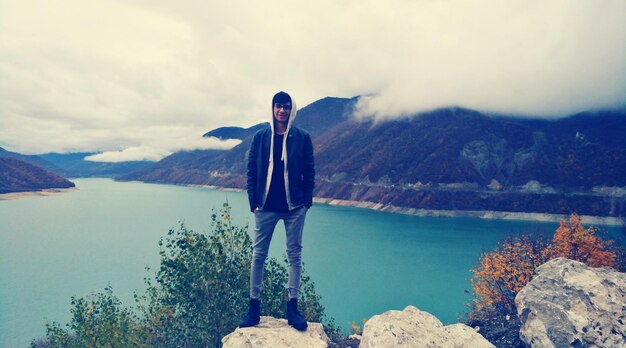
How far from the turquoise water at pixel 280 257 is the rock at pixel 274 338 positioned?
3110cm

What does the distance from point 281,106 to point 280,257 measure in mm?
Result: 53134

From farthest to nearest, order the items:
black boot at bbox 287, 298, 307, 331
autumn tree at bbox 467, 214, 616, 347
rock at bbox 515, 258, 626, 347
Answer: autumn tree at bbox 467, 214, 616, 347, rock at bbox 515, 258, 626, 347, black boot at bbox 287, 298, 307, 331

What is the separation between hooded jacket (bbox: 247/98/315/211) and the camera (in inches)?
269

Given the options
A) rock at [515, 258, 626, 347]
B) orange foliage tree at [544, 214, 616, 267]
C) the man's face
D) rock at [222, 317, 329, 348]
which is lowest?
orange foliage tree at [544, 214, 616, 267]

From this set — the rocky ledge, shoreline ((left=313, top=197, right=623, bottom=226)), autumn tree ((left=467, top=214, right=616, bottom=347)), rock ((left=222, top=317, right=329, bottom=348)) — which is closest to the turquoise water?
autumn tree ((left=467, top=214, right=616, bottom=347))

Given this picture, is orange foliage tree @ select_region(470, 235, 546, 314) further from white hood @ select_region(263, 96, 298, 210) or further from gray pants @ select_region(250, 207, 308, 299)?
white hood @ select_region(263, 96, 298, 210)

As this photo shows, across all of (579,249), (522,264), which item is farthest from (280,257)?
(579,249)

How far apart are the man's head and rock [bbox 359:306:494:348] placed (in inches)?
191

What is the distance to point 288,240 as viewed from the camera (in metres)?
6.97

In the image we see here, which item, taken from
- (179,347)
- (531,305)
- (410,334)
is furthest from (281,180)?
(531,305)

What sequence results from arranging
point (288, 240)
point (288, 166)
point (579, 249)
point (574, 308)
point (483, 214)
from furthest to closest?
point (483, 214) < point (579, 249) < point (574, 308) < point (288, 240) < point (288, 166)

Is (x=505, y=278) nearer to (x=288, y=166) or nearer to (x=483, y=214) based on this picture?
(x=288, y=166)

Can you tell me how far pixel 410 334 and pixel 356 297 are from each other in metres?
40.6

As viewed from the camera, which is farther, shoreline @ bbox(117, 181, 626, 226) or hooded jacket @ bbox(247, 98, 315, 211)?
shoreline @ bbox(117, 181, 626, 226)
